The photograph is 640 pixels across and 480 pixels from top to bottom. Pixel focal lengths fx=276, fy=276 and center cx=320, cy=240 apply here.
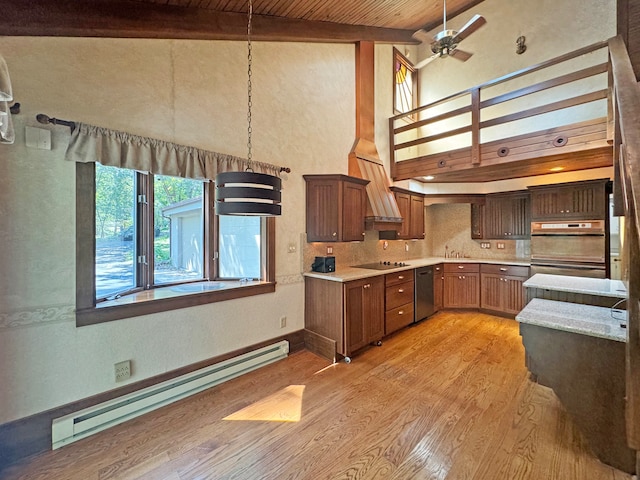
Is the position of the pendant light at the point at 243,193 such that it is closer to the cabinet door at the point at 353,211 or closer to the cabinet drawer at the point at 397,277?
the cabinet door at the point at 353,211

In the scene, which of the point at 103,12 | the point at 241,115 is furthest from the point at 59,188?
the point at 241,115

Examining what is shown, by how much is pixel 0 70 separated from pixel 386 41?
5131 millimetres

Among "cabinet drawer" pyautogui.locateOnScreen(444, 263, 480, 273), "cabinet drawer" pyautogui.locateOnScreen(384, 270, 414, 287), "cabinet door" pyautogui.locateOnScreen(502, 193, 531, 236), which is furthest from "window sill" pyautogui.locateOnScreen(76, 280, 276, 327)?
"cabinet door" pyautogui.locateOnScreen(502, 193, 531, 236)

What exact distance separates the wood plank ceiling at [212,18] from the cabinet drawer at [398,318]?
12.4 feet

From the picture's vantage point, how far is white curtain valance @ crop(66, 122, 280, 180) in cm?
204

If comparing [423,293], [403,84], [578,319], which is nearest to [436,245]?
[423,293]

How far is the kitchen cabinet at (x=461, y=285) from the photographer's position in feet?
16.6

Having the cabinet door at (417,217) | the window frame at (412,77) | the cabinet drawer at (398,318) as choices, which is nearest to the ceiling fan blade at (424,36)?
the window frame at (412,77)

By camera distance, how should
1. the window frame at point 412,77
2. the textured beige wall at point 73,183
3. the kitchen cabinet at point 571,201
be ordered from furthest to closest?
the window frame at point 412,77 → the kitchen cabinet at point 571,201 → the textured beige wall at point 73,183

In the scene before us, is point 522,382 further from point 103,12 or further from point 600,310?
point 103,12

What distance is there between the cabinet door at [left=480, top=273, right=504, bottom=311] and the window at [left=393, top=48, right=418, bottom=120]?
135 inches

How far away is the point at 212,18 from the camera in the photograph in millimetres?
2656

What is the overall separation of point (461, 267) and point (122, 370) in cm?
517

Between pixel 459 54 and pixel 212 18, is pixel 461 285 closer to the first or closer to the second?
pixel 459 54
